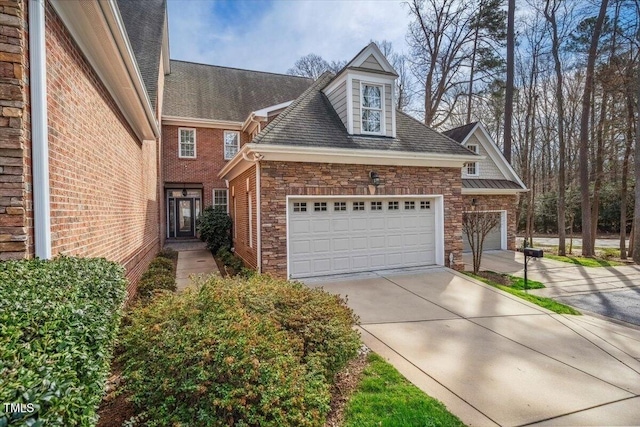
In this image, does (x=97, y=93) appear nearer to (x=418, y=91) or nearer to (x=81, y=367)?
(x=81, y=367)

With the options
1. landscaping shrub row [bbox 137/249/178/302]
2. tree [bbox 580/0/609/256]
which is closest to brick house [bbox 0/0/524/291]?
landscaping shrub row [bbox 137/249/178/302]

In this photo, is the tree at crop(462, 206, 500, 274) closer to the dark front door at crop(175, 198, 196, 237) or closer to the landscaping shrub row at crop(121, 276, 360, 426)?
the landscaping shrub row at crop(121, 276, 360, 426)

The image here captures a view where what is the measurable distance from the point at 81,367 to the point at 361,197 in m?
7.81

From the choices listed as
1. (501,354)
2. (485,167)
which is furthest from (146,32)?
(485,167)

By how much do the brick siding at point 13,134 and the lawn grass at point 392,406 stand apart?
3.51 meters

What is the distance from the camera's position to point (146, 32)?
12352mm

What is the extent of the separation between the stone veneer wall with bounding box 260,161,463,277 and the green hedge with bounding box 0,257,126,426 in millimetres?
5308

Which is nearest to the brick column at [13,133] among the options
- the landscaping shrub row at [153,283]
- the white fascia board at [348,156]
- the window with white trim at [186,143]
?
the landscaping shrub row at [153,283]

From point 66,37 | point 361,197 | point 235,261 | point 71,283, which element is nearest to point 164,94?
point 235,261

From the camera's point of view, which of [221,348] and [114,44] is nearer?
[221,348]

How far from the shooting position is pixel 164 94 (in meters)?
18.0

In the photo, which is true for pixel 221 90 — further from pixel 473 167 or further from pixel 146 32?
pixel 473 167

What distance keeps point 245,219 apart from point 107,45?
21.3 ft

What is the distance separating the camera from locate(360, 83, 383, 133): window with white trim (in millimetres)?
9812
